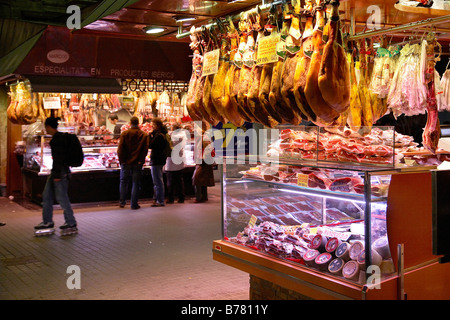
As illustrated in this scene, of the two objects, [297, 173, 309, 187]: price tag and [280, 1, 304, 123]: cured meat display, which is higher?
[280, 1, 304, 123]: cured meat display

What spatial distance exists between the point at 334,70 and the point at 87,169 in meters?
9.80

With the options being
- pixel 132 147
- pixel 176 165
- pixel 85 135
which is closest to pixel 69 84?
pixel 132 147

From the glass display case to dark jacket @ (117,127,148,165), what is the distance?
23.7 ft

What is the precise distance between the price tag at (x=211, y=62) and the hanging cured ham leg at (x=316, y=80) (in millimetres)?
1004

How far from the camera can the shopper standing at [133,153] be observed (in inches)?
449

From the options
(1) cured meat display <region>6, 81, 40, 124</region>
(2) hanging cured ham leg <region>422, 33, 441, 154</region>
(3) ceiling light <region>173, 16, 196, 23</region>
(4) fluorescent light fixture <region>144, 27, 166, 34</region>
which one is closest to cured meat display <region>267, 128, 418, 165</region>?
(2) hanging cured ham leg <region>422, 33, 441, 154</region>

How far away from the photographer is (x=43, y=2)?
13.1 metres

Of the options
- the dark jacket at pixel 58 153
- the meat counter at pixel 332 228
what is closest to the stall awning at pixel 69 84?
the dark jacket at pixel 58 153

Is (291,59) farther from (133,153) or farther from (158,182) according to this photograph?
(158,182)

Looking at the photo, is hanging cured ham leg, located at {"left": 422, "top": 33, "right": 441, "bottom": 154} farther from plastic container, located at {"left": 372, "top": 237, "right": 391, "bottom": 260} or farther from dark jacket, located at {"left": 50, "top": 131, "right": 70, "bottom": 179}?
dark jacket, located at {"left": 50, "top": 131, "right": 70, "bottom": 179}

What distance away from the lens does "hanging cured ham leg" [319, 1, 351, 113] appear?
2.75m

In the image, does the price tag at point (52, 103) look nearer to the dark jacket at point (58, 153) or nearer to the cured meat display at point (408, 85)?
the dark jacket at point (58, 153)

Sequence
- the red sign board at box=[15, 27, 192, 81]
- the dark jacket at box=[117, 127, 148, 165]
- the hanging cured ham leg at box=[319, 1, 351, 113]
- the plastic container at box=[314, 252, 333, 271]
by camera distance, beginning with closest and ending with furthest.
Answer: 1. the hanging cured ham leg at box=[319, 1, 351, 113]
2. the plastic container at box=[314, 252, 333, 271]
3. the red sign board at box=[15, 27, 192, 81]
4. the dark jacket at box=[117, 127, 148, 165]

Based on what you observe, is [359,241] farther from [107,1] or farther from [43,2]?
[43,2]
